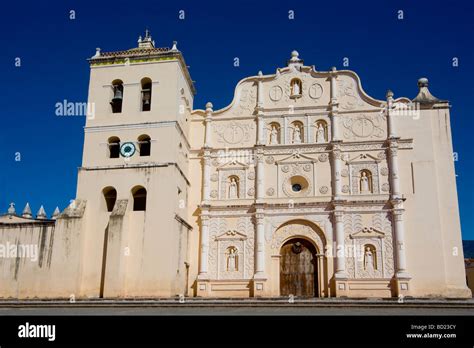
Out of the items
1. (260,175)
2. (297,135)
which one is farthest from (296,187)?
(297,135)

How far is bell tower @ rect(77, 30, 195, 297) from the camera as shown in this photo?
19.2m

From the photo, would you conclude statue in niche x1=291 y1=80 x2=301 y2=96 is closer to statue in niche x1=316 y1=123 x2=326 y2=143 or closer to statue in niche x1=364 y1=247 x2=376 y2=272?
statue in niche x1=316 y1=123 x2=326 y2=143

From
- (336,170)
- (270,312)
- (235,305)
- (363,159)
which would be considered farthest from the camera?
(363,159)

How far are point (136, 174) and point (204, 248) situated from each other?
14.8ft

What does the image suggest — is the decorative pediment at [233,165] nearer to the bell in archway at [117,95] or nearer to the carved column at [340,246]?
the carved column at [340,246]

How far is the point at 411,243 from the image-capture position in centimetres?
2017

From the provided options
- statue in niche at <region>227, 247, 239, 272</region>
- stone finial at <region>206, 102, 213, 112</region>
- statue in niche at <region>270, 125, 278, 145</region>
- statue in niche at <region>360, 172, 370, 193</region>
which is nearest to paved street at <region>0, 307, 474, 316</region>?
statue in niche at <region>227, 247, 239, 272</region>

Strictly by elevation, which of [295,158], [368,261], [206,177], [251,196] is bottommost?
[368,261]

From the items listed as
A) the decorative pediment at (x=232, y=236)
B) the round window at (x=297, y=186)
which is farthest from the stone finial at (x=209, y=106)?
the decorative pediment at (x=232, y=236)

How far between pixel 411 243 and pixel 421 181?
2.75 meters

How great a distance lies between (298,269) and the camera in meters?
21.0

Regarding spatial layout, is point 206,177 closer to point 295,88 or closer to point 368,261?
point 295,88

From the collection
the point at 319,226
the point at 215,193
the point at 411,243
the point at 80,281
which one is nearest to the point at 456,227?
the point at 411,243

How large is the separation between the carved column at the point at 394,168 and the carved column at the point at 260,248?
19.0ft
